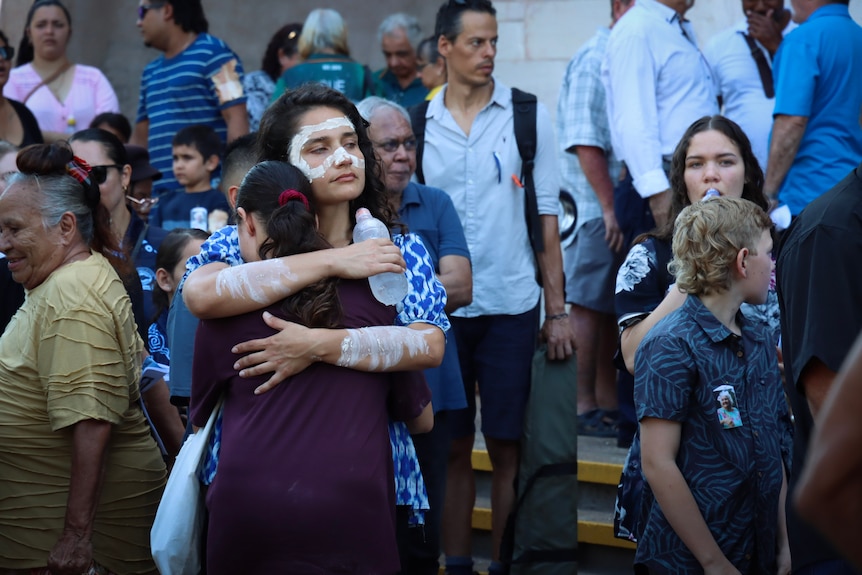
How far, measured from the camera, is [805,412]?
2.75m

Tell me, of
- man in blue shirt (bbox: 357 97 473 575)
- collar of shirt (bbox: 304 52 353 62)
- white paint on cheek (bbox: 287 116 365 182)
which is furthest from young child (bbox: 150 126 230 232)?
white paint on cheek (bbox: 287 116 365 182)

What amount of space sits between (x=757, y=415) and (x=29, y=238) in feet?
7.95

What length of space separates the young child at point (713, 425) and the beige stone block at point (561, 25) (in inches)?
192

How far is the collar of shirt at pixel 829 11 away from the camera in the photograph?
18.0 ft

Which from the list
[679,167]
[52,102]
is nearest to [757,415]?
[679,167]

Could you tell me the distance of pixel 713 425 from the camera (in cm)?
339

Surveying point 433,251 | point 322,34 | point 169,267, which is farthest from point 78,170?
point 322,34

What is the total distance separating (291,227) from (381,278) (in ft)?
0.93

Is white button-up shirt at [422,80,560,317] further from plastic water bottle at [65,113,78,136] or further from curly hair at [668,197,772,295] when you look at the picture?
plastic water bottle at [65,113,78,136]

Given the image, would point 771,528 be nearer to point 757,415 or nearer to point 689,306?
point 757,415

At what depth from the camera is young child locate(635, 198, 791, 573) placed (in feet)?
11.0

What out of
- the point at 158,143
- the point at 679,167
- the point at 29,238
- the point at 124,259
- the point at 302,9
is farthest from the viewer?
the point at 302,9

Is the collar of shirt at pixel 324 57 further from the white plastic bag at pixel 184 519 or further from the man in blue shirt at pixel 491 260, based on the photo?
the white plastic bag at pixel 184 519

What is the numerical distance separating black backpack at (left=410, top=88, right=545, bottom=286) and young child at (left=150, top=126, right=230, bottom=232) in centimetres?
133
